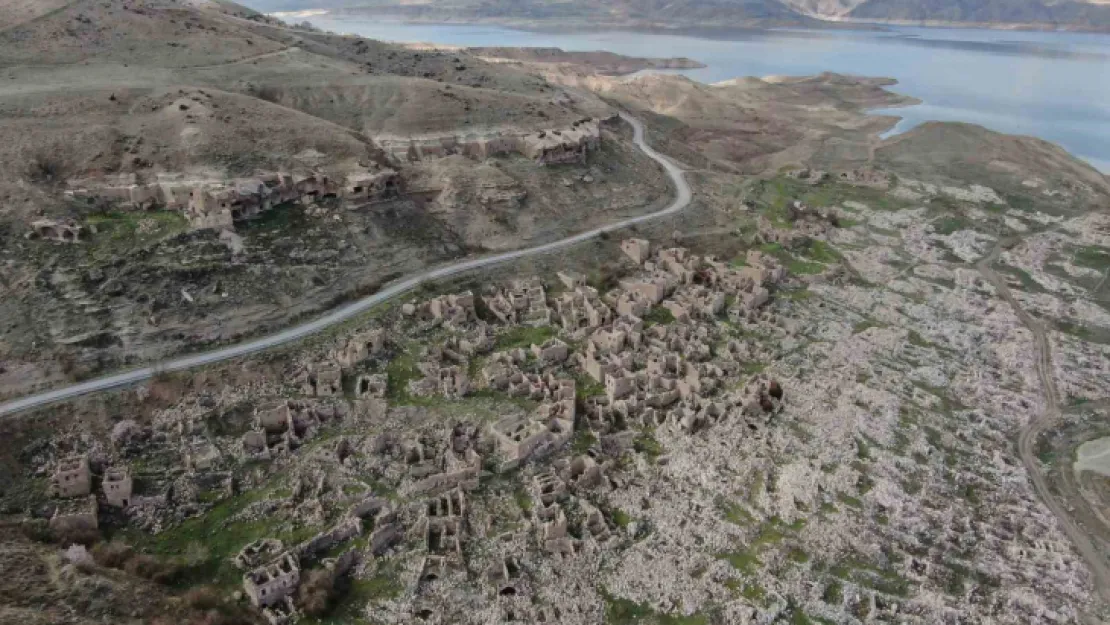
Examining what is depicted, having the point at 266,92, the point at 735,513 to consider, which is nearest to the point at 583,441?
the point at 735,513

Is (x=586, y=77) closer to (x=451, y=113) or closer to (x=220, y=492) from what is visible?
(x=451, y=113)

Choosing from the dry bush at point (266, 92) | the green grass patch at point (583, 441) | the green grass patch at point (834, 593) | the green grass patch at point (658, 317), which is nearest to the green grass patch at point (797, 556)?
the green grass patch at point (834, 593)

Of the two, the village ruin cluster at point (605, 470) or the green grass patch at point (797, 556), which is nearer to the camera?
the village ruin cluster at point (605, 470)

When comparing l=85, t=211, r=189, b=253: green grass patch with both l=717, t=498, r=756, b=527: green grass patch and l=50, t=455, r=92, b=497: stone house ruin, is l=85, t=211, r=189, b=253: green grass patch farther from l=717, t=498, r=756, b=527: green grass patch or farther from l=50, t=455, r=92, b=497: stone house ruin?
l=717, t=498, r=756, b=527: green grass patch

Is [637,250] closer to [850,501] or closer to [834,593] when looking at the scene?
[850,501]

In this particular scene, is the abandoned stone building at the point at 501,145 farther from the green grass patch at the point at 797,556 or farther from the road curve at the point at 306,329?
the green grass patch at the point at 797,556

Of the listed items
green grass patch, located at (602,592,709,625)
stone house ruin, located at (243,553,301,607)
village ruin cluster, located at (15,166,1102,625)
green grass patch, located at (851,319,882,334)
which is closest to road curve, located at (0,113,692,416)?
village ruin cluster, located at (15,166,1102,625)

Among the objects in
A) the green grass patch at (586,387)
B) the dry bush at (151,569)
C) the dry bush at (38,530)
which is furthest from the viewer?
the green grass patch at (586,387)
